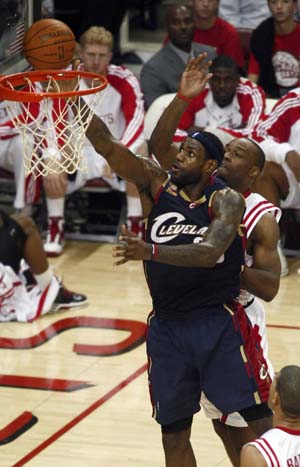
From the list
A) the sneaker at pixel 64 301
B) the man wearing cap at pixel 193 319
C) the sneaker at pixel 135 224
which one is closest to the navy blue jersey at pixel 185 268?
the man wearing cap at pixel 193 319

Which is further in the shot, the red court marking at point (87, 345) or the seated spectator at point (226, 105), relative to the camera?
the seated spectator at point (226, 105)

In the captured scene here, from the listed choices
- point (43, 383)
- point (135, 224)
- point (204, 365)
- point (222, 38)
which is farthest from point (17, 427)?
point (222, 38)

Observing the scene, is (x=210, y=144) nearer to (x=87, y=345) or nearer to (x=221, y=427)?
(x=221, y=427)

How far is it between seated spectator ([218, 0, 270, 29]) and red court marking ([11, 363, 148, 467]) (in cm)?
509

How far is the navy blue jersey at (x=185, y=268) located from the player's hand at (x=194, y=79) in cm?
79

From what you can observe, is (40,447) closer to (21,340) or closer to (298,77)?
(21,340)

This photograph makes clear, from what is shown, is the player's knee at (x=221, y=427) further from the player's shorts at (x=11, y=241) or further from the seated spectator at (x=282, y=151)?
the seated spectator at (x=282, y=151)

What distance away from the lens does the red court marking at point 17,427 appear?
725cm

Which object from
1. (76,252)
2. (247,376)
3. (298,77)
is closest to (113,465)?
(247,376)

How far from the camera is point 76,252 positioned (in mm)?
10922

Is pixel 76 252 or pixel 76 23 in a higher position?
pixel 76 23

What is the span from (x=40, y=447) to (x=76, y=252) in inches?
155

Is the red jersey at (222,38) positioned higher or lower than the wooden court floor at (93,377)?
higher

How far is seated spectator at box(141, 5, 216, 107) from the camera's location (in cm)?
1102
